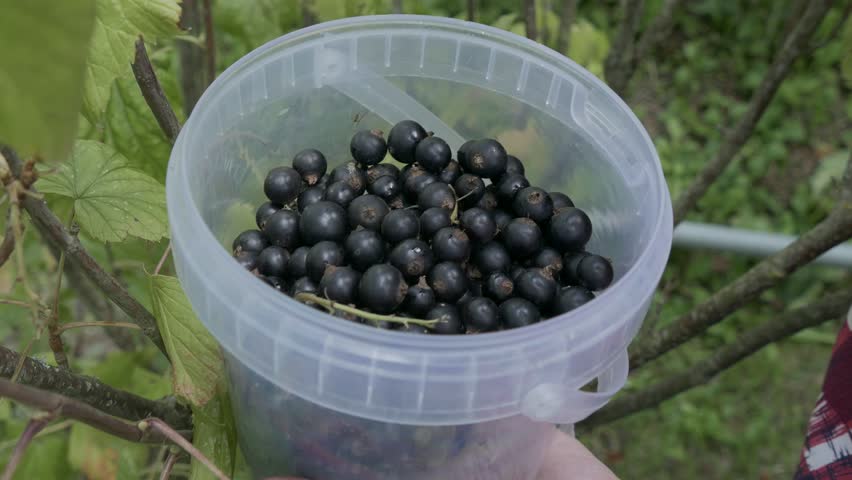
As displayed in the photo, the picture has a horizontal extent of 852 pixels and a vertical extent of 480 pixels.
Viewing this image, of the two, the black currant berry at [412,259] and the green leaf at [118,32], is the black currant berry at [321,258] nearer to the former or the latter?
the black currant berry at [412,259]

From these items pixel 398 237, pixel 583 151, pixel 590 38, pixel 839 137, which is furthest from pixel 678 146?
pixel 398 237

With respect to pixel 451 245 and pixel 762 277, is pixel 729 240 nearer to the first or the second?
pixel 762 277

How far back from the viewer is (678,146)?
2521 mm

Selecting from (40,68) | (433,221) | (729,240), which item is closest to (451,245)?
(433,221)

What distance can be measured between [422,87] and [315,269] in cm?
33

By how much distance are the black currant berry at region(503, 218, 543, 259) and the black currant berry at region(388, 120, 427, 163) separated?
168mm

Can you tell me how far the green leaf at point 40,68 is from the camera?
1.01 ft

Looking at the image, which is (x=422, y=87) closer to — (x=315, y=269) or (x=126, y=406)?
(x=315, y=269)

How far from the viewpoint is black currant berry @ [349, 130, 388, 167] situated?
99 centimetres

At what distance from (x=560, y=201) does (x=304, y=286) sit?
0.35 meters

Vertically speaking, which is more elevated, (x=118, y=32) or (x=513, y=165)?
(x=118, y=32)

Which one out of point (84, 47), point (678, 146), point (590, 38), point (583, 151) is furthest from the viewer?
point (678, 146)

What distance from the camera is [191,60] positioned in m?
1.28

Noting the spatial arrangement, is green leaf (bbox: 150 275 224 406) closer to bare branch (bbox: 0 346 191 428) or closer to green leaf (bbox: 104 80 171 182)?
bare branch (bbox: 0 346 191 428)
